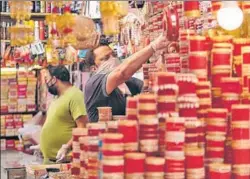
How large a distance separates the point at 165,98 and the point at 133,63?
1.00 m

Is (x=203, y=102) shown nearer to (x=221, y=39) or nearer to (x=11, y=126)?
(x=221, y=39)

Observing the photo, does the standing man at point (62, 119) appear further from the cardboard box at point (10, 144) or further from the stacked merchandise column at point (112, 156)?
the cardboard box at point (10, 144)

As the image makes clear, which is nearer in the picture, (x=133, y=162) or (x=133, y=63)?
(x=133, y=162)

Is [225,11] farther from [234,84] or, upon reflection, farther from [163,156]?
[163,156]

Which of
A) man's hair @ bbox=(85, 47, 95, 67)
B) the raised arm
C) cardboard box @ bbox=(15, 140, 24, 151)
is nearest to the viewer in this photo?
the raised arm

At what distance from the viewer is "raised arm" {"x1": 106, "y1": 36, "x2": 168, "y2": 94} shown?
2.93m

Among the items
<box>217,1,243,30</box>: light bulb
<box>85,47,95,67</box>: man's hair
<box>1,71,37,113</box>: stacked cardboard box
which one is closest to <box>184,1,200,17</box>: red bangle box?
<box>217,1,243,30</box>: light bulb

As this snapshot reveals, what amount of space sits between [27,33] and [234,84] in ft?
5.20

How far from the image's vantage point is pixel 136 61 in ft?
10.7

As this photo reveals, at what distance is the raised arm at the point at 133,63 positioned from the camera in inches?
115

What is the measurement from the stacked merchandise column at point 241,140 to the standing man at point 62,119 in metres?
2.71

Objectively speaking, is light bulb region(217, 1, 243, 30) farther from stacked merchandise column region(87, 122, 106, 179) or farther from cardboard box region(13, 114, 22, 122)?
cardboard box region(13, 114, 22, 122)

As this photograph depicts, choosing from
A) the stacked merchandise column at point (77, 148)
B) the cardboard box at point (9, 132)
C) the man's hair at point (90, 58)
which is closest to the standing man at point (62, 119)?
the man's hair at point (90, 58)

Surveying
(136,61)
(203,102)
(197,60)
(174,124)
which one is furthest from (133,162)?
(136,61)
